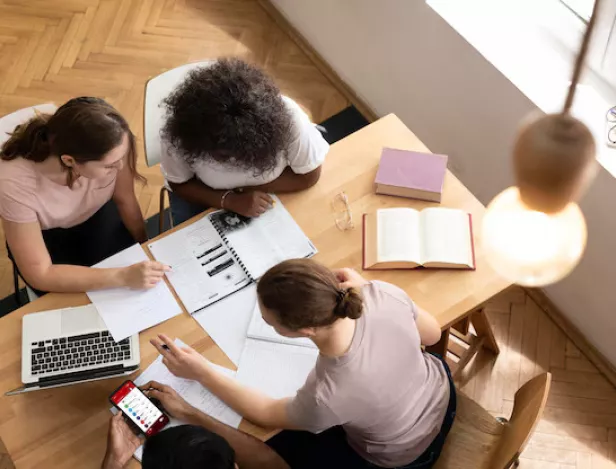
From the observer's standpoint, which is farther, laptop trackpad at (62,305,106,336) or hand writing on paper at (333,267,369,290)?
laptop trackpad at (62,305,106,336)

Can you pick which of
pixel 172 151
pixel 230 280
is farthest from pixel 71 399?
pixel 172 151

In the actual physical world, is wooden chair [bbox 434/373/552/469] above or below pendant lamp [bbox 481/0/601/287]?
below

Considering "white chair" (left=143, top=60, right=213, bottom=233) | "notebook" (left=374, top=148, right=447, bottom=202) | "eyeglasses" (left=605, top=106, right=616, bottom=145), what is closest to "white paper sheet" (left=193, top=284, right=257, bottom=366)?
"notebook" (left=374, top=148, right=447, bottom=202)

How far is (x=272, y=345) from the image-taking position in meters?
1.93

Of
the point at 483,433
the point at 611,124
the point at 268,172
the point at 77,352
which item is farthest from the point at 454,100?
the point at 77,352

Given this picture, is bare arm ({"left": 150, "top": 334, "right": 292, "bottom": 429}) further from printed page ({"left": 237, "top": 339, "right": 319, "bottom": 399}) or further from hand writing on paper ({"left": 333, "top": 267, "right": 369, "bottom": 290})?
hand writing on paper ({"left": 333, "top": 267, "right": 369, "bottom": 290})

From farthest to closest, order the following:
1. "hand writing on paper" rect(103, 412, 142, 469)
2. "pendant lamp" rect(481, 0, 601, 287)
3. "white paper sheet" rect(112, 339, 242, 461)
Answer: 1. "white paper sheet" rect(112, 339, 242, 461)
2. "hand writing on paper" rect(103, 412, 142, 469)
3. "pendant lamp" rect(481, 0, 601, 287)

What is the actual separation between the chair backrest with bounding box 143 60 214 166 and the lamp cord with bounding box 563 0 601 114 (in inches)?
77.6

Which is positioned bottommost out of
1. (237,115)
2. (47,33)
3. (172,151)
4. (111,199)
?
Answer: (47,33)

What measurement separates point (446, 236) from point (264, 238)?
532 millimetres

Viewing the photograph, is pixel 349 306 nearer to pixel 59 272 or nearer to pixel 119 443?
pixel 119 443

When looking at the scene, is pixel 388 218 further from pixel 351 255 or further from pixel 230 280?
pixel 230 280

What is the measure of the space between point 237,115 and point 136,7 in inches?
86.1

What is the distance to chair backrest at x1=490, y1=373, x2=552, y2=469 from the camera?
1641 mm
